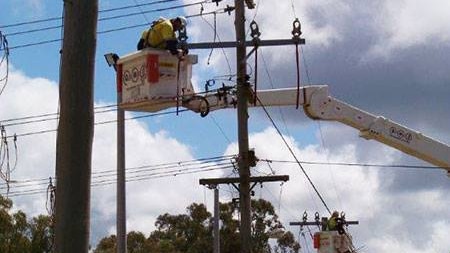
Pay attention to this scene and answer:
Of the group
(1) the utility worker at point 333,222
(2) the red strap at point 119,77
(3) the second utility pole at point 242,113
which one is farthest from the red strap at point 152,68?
(1) the utility worker at point 333,222

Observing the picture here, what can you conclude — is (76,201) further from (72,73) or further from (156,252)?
(156,252)

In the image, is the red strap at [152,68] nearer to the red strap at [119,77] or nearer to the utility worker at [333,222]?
the red strap at [119,77]

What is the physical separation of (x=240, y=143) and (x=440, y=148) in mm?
5998

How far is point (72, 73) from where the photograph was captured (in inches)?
211

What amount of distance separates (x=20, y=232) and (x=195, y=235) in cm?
1367

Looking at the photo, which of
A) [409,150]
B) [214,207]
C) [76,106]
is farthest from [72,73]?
[214,207]

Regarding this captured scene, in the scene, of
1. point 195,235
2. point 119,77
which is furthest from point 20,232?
point 119,77

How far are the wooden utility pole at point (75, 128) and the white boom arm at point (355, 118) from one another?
13.8 meters

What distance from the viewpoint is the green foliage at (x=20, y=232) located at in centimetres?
3953

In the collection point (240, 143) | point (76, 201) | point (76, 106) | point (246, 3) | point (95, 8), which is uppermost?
point (246, 3)

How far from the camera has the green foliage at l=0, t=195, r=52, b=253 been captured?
3953 cm

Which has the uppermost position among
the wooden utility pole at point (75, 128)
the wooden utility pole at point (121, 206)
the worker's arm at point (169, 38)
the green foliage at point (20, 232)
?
the green foliage at point (20, 232)

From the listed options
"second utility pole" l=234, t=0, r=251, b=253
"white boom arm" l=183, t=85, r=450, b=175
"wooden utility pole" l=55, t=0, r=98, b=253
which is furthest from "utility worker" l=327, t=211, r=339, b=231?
"wooden utility pole" l=55, t=0, r=98, b=253

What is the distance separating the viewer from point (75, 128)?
5277 millimetres
